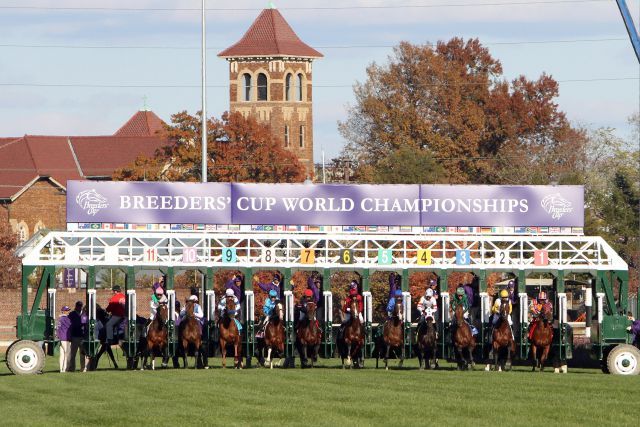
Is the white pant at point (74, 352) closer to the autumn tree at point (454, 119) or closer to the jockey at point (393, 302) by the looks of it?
the jockey at point (393, 302)

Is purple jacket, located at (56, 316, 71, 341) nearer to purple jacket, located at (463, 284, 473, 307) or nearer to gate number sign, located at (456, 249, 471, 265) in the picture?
gate number sign, located at (456, 249, 471, 265)

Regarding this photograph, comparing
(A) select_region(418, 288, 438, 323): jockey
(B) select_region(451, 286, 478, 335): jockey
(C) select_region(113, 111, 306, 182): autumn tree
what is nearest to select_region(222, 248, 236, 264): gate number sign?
(A) select_region(418, 288, 438, 323): jockey

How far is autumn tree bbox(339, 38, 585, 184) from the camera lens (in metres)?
98.1

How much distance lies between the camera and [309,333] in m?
35.6

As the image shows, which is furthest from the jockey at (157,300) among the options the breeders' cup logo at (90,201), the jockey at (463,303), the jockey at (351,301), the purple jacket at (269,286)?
the jockey at (463,303)

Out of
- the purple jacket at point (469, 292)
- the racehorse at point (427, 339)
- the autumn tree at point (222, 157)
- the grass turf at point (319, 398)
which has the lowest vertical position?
the grass turf at point (319, 398)

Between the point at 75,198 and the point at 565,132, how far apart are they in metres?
66.3

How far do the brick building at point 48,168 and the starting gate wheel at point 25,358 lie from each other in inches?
2406

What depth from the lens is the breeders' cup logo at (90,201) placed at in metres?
37.4

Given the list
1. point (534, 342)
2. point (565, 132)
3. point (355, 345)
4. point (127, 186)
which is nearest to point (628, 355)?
point (534, 342)

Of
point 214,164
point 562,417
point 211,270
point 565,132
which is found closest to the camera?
A: point 562,417

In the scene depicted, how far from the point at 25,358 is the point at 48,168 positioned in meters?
78.7

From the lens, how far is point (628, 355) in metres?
35.1

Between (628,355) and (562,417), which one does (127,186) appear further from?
(562,417)
